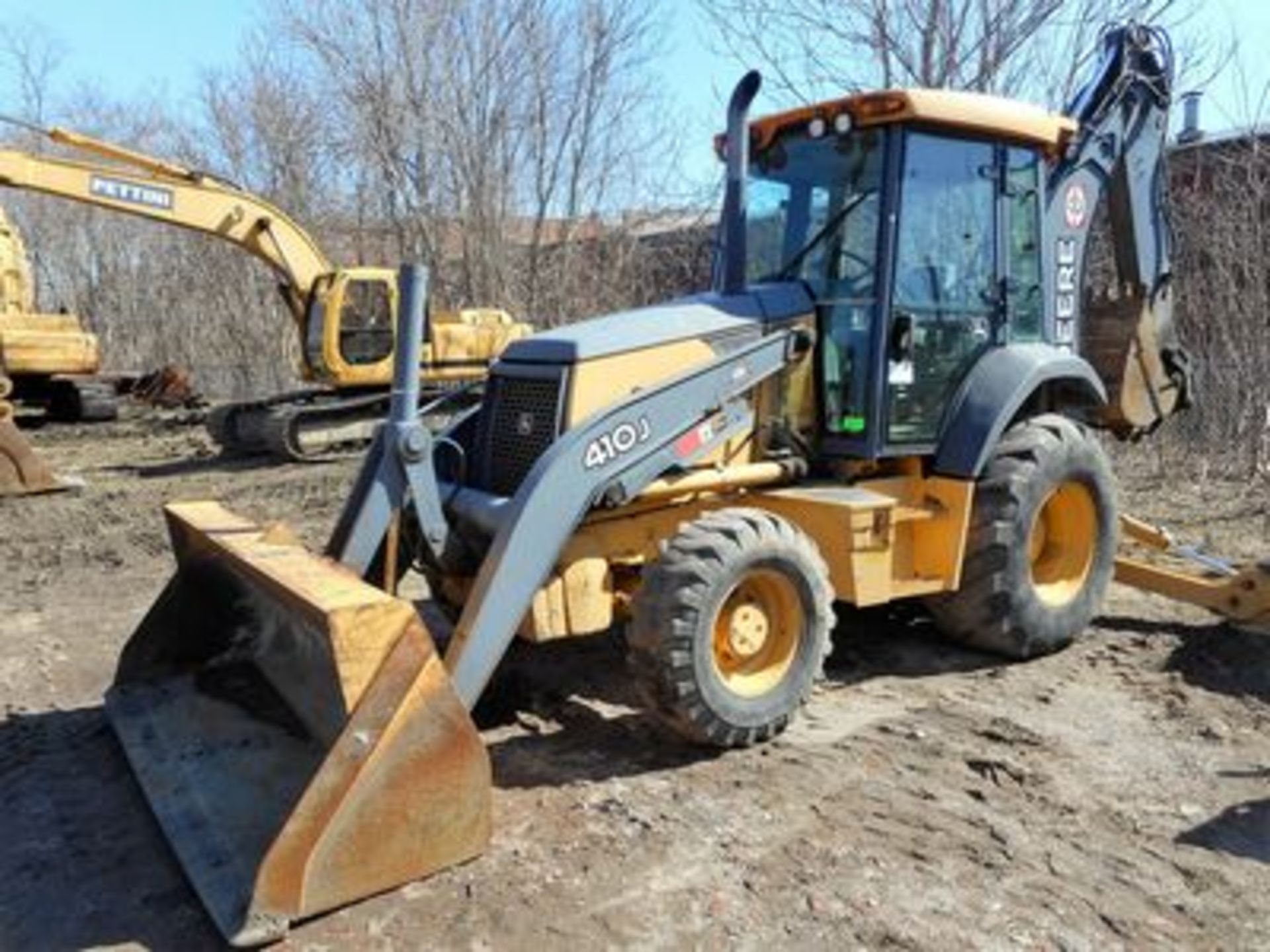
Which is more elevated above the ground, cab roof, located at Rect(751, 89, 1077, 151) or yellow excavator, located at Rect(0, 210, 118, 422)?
cab roof, located at Rect(751, 89, 1077, 151)

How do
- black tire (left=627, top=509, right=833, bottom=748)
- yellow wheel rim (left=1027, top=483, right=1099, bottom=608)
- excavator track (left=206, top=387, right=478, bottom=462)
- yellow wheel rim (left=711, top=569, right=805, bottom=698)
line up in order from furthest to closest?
excavator track (left=206, top=387, right=478, bottom=462) < yellow wheel rim (left=1027, top=483, right=1099, bottom=608) < yellow wheel rim (left=711, top=569, right=805, bottom=698) < black tire (left=627, top=509, right=833, bottom=748)

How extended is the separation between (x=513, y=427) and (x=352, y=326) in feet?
30.7

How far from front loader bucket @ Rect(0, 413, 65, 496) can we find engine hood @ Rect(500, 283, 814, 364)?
809 cm

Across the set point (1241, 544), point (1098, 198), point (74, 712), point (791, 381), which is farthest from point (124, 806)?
point (1241, 544)

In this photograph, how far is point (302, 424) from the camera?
13320mm

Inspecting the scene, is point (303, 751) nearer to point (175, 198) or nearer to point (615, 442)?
point (615, 442)

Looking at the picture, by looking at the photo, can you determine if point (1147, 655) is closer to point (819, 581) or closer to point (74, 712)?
point (819, 581)

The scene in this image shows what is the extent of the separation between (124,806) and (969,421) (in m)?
3.70

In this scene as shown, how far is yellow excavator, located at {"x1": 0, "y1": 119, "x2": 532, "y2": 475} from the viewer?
43.2 ft

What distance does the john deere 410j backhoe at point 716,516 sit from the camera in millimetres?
3502

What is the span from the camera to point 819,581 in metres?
4.52

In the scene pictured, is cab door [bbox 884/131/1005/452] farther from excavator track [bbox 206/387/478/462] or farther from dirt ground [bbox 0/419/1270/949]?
excavator track [bbox 206/387/478/462]

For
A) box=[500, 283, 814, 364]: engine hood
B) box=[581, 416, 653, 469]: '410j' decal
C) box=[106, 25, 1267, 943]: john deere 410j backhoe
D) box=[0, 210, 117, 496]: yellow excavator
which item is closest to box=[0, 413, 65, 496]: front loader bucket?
box=[0, 210, 117, 496]: yellow excavator

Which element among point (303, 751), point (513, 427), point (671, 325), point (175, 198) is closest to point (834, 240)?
point (671, 325)
